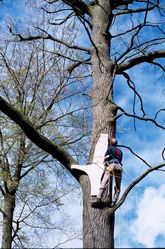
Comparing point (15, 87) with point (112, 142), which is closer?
point (112, 142)

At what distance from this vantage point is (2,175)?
9531 millimetres

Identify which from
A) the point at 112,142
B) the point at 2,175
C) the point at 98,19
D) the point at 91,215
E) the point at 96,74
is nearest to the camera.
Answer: the point at 91,215

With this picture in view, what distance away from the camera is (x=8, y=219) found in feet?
31.1

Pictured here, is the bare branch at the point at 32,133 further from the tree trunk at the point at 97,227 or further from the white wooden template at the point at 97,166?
the tree trunk at the point at 97,227

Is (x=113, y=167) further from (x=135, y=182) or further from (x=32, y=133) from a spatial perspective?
(x=32, y=133)

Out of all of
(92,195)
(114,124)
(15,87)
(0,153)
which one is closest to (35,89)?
(15,87)

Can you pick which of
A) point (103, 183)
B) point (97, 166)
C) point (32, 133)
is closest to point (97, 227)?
point (103, 183)

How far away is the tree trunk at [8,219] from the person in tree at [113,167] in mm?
4942

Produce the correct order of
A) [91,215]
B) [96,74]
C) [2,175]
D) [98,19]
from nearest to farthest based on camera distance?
[91,215]
[96,74]
[98,19]
[2,175]

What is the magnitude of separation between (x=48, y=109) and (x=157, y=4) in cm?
414

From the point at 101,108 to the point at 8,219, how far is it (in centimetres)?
488

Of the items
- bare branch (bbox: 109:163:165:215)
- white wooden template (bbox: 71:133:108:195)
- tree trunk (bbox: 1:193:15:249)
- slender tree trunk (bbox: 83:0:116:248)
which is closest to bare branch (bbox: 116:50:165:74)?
slender tree trunk (bbox: 83:0:116:248)

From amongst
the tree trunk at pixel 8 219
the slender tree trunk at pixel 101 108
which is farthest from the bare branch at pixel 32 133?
the tree trunk at pixel 8 219

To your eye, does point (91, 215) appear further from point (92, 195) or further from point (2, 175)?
point (2, 175)
